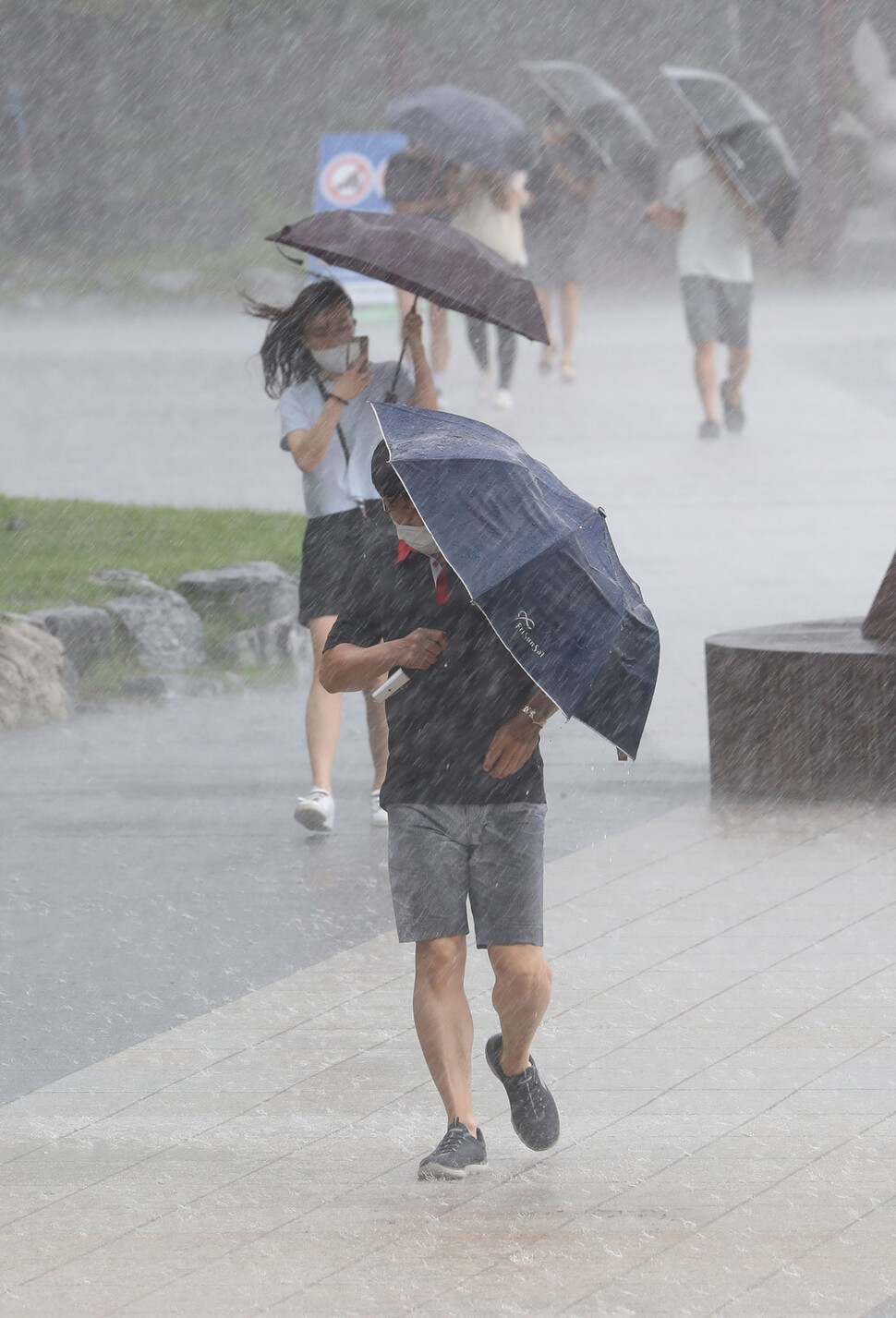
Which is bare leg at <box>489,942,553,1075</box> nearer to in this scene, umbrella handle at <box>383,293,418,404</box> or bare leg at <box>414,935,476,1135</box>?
bare leg at <box>414,935,476,1135</box>

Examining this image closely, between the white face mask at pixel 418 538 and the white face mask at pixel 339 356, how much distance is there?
257 centimetres

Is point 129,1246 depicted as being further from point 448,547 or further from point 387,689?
point 448,547

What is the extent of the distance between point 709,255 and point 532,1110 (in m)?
11.7

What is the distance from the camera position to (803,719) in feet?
24.5

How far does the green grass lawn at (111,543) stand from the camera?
1078 centimetres

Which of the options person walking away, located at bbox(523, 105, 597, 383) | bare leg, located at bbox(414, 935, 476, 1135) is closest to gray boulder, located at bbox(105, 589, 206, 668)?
bare leg, located at bbox(414, 935, 476, 1135)

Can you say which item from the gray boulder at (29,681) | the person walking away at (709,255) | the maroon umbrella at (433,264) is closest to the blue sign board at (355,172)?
the person walking away at (709,255)

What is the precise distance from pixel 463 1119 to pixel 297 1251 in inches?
20.0

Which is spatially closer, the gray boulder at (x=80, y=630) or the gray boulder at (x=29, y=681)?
the gray boulder at (x=29, y=681)

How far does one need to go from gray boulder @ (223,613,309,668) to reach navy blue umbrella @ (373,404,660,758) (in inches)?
244

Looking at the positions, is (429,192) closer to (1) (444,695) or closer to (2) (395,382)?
(2) (395,382)

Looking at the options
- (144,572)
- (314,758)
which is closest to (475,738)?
(314,758)

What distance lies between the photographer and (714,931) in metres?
5.95

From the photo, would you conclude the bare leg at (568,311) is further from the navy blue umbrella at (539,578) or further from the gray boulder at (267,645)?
the navy blue umbrella at (539,578)
